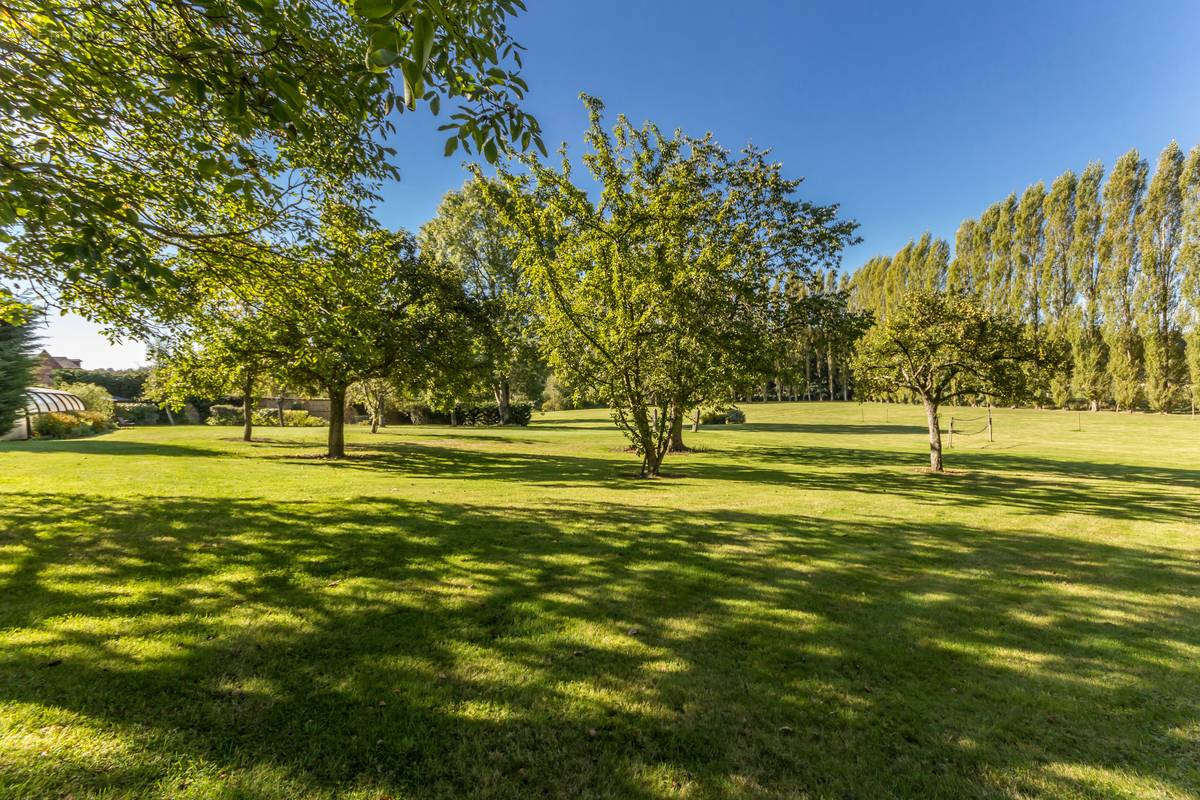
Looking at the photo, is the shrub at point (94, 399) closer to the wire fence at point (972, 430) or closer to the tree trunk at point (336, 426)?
the tree trunk at point (336, 426)

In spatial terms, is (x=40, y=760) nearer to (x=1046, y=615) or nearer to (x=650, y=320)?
(x=1046, y=615)

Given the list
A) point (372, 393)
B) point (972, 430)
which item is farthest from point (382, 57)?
point (972, 430)

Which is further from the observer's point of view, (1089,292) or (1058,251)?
(1058,251)

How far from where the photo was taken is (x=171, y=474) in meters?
11.7

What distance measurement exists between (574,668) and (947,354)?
17269 mm

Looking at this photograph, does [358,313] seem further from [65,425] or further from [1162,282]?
[1162,282]

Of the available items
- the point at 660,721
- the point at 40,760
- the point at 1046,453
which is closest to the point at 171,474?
the point at 40,760

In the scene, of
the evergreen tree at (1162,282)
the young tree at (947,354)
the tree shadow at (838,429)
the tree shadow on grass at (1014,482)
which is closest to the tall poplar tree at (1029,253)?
the evergreen tree at (1162,282)

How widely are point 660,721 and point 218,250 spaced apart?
917 centimetres

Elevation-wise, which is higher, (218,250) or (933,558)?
(218,250)

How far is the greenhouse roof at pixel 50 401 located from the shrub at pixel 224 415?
7.93m

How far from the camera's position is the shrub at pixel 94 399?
105ft

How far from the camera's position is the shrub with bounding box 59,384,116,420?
105 feet

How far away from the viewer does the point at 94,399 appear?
1299 inches
